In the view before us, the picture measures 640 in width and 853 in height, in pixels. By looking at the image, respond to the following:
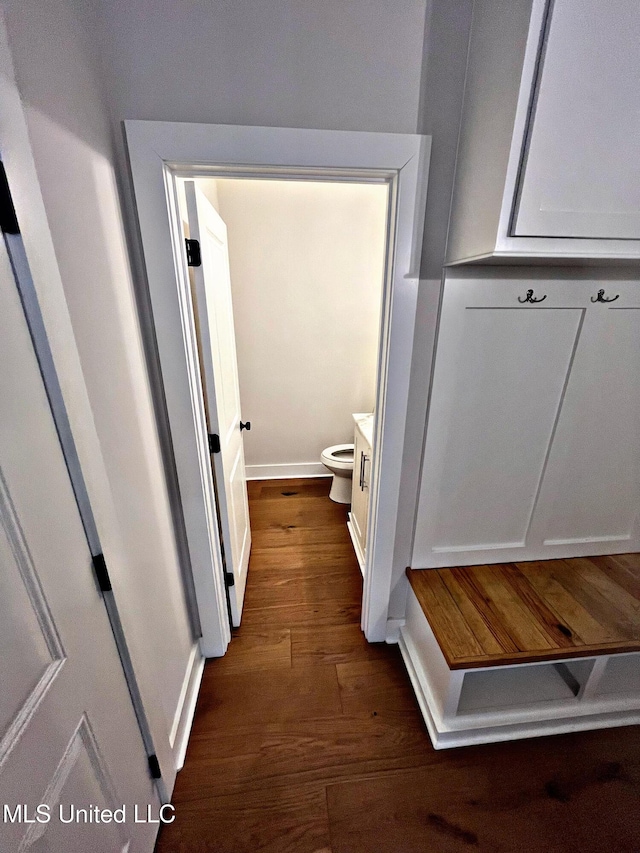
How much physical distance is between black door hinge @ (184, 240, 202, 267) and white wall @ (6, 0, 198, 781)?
0.71ft

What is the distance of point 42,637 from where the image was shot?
0.61 metres

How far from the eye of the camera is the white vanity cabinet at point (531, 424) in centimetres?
120

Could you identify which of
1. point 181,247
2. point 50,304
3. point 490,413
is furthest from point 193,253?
→ point 490,413

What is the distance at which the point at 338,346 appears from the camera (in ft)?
9.61

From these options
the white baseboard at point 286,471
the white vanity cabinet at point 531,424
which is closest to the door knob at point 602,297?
the white vanity cabinet at point 531,424

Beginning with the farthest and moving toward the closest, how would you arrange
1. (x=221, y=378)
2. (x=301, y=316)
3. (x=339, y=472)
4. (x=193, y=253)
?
1. (x=301, y=316)
2. (x=339, y=472)
3. (x=221, y=378)
4. (x=193, y=253)

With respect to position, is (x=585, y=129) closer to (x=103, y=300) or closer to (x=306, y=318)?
(x=103, y=300)

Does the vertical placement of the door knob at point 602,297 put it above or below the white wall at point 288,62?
below

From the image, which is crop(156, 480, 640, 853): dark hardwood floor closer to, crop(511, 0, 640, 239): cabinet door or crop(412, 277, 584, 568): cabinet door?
crop(412, 277, 584, 568): cabinet door

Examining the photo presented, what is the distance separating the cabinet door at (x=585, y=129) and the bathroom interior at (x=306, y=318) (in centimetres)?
149

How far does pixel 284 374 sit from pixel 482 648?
230 centimetres

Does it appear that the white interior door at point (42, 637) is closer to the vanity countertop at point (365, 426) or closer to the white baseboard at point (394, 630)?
the white baseboard at point (394, 630)

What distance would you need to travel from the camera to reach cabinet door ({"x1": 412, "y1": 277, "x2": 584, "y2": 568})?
1.19m

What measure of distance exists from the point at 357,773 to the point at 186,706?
68 centimetres
